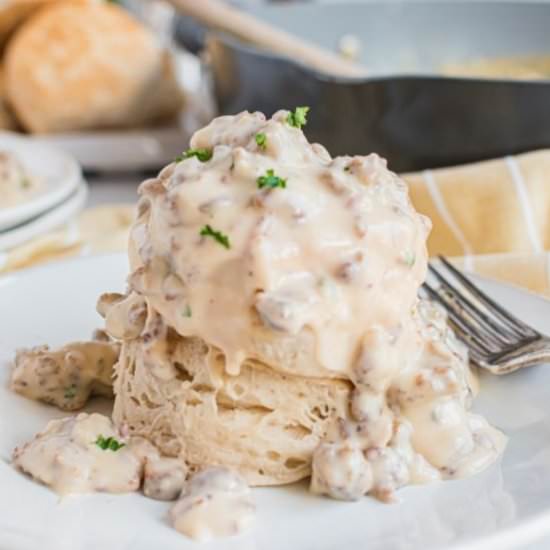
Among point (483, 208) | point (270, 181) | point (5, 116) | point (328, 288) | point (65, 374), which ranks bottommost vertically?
point (5, 116)

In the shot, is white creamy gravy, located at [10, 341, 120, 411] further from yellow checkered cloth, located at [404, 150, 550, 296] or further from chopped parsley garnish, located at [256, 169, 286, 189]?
yellow checkered cloth, located at [404, 150, 550, 296]

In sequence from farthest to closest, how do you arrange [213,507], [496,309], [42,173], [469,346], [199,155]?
1. [42,173]
2. [496,309]
3. [469,346]
4. [199,155]
5. [213,507]

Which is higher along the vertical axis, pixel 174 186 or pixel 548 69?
pixel 174 186

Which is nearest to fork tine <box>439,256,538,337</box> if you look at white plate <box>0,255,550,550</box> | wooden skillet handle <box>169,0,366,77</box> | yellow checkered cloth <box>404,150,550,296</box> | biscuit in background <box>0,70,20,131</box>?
white plate <box>0,255,550,550</box>

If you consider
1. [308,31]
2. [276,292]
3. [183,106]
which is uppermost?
[276,292]

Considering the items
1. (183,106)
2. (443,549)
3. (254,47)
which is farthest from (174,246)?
(183,106)

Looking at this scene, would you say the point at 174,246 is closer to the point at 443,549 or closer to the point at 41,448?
the point at 41,448

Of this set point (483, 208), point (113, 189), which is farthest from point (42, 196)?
point (483, 208)

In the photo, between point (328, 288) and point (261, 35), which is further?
point (261, 35)

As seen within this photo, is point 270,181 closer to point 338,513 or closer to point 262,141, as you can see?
A: point 262,141
